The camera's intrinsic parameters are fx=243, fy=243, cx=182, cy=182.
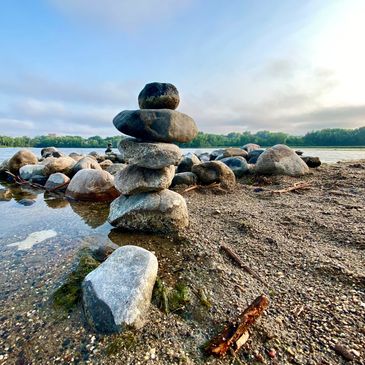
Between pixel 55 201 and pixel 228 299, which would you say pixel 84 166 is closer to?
pixel 55 201

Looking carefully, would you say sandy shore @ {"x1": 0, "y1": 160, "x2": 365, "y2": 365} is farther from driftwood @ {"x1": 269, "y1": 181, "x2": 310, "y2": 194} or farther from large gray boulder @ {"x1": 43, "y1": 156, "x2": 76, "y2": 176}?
large gray boulder @ {"x1": 43, "y1": 156, "x2": 76, "y2": 176}

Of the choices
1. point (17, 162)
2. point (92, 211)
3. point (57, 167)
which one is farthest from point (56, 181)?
point (17, 162)

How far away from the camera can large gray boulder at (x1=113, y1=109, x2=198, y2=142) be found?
446 cm

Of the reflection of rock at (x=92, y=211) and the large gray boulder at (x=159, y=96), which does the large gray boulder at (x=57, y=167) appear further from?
the large gray boulder at (x=159, y=96)

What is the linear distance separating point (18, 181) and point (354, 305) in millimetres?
13288

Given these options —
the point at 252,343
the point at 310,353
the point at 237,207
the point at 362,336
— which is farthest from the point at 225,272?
the point at 237,207

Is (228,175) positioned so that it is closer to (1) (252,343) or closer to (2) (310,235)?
(2) (310,235)

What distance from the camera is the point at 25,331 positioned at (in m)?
2.31

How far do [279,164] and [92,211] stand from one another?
744cm

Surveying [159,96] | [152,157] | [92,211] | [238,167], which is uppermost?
[159,96]

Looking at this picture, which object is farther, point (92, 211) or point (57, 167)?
point (57, 167)

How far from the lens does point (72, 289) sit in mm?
2877

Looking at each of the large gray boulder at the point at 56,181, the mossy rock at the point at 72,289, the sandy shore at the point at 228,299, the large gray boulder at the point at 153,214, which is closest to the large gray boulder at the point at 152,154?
the large gray boulder at the point at 153,214

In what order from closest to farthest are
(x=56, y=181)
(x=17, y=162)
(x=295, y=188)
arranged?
(x=295, y=188) → (x=56, y=181) → (x=17, y=162)
